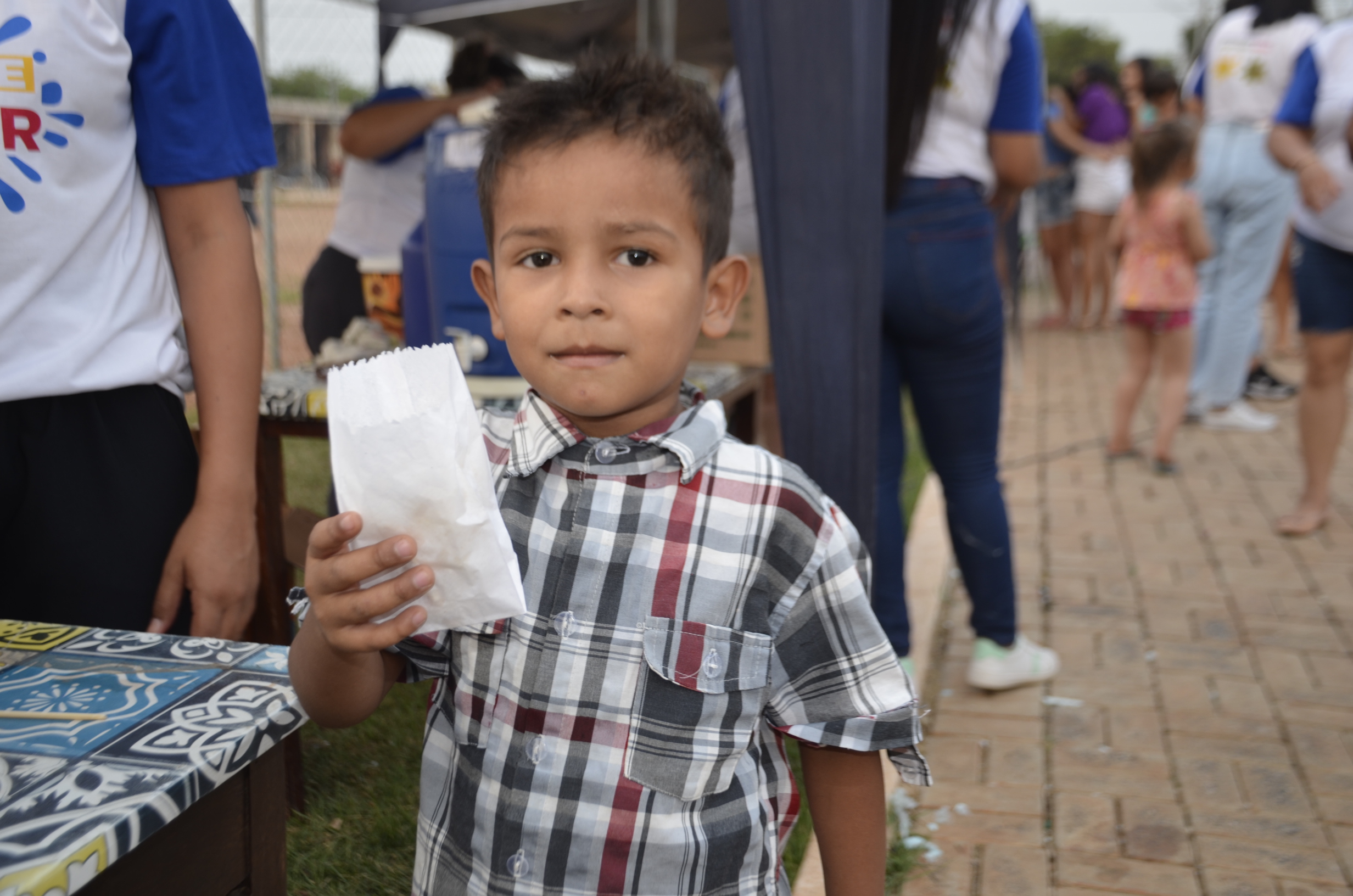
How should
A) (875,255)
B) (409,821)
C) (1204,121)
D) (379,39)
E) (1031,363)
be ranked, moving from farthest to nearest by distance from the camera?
(1031,363) → (1204,121) → (379,39) → (409,821) → (875,255)

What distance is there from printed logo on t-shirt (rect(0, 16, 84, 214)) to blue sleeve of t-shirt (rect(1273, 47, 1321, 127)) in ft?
13.3

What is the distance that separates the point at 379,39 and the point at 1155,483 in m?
4.29

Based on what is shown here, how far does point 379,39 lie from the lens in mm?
4969

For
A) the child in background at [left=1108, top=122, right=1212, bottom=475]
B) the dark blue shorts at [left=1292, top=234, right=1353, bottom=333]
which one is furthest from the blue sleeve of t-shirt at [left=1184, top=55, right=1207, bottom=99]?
the dark blue shorts at [left=1292, top=234, right=1353, bottom=333]

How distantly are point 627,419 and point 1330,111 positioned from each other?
3.71 metres

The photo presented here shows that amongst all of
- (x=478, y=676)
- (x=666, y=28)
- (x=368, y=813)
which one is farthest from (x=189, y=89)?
(x=666, y=28)

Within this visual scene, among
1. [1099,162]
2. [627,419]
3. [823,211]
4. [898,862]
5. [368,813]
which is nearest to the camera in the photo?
[627,419]

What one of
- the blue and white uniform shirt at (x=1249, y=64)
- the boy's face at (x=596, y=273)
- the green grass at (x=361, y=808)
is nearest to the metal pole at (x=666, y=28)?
the blue and white uniform shirt at (x=1249, y=64)

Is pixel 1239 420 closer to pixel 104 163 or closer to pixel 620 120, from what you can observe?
pixel 620 120

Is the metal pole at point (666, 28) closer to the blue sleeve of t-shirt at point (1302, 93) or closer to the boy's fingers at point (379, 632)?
the blue sleeve of t-shirt at point (1302, 93)

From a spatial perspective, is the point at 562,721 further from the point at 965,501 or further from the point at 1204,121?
the point at 1204,121

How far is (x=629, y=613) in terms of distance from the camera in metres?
1.16

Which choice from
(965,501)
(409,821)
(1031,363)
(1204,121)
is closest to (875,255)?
(965,501)

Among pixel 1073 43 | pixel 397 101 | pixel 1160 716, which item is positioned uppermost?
pixel 1073 43
